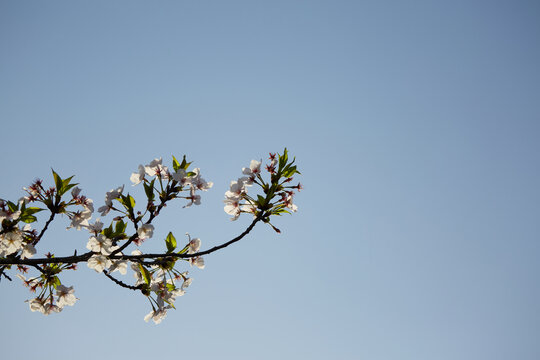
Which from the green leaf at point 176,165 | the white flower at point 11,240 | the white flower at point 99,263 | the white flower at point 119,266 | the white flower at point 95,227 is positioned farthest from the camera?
the green leaf at point 176,165

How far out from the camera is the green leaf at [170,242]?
13.9 feet

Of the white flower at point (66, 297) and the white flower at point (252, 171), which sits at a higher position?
the white flower at point (252, 171)

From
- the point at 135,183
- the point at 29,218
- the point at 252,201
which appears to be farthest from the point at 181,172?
the point at 29,218

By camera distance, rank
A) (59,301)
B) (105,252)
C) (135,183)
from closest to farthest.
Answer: (105,252), (135,183), (59,301)

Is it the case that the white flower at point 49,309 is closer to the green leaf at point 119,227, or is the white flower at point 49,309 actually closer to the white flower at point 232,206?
the green leaf at point 119,227

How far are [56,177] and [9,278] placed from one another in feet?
4.54

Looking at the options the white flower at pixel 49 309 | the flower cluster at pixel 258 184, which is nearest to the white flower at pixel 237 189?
the flower cluster at pixel 258 184

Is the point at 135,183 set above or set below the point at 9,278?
above

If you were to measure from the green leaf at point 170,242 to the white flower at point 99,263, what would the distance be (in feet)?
2.16

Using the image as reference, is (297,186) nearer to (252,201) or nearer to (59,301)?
(252,201)

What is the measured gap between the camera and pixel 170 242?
4.26 meters

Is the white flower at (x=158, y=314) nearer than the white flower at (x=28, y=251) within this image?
No

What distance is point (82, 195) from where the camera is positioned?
14.6ft

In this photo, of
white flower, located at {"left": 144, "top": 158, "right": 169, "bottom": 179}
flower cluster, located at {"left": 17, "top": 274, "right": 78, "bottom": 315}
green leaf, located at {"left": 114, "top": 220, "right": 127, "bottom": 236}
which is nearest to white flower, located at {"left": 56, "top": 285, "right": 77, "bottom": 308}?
flower cluster, located at {"left": 17, "top": 274, "right": 78, "bottom": 315}
